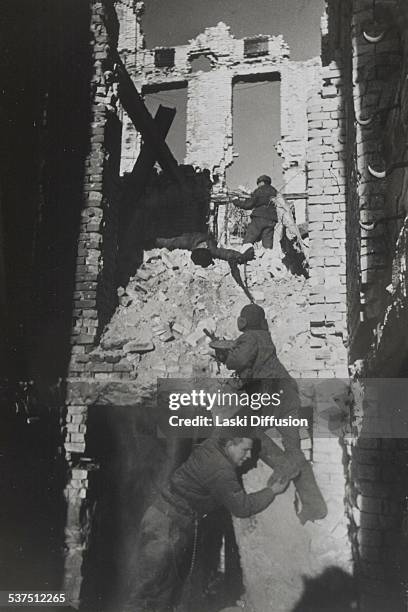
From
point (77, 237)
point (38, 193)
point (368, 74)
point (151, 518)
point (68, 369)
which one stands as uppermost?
point (368, 74)

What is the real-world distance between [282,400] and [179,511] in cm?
131

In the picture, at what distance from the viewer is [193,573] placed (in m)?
4.78

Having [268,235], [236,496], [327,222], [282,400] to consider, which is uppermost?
[268,235]

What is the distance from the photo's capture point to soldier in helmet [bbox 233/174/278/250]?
7.35m

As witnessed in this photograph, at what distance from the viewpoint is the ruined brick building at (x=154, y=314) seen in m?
3.84

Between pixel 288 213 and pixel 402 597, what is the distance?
5420 mm

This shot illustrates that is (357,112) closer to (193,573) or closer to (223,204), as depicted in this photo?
(193,573)

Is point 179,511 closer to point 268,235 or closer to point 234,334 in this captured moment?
point 234,334

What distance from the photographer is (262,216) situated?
7535 millimetres

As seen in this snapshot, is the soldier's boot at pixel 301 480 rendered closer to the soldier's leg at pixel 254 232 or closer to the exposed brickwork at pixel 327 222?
the exposed brickwork at pixel 327 222

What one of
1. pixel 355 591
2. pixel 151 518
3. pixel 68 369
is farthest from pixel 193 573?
pixel 68 369

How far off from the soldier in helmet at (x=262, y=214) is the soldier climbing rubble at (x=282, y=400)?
2680 millimetres

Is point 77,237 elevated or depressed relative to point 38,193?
depressed

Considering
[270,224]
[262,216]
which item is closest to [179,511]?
[270,224]
